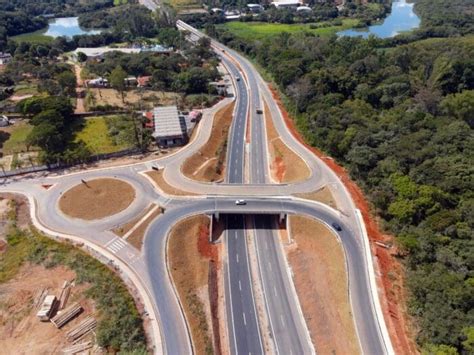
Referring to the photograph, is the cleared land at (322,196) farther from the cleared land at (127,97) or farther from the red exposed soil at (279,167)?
the cleared land at (127,97)

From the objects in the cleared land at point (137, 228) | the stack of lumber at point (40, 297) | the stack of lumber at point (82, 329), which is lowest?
the stack of lumber at point (82, 329)

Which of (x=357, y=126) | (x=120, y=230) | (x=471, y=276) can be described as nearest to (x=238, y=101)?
(x=357, y=126)

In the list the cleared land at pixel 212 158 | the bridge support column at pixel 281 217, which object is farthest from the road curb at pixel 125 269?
the bridge support column at pixel 281 217

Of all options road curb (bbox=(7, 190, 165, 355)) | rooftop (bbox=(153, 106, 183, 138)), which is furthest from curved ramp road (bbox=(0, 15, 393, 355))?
rooftop (bbox=(153, 106, 183, 138))

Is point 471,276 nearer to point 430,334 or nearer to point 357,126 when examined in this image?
point 430,334

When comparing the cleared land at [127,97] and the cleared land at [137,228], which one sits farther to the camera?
the cleared land at [127,97]

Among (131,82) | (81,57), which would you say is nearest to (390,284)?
(131,82)
